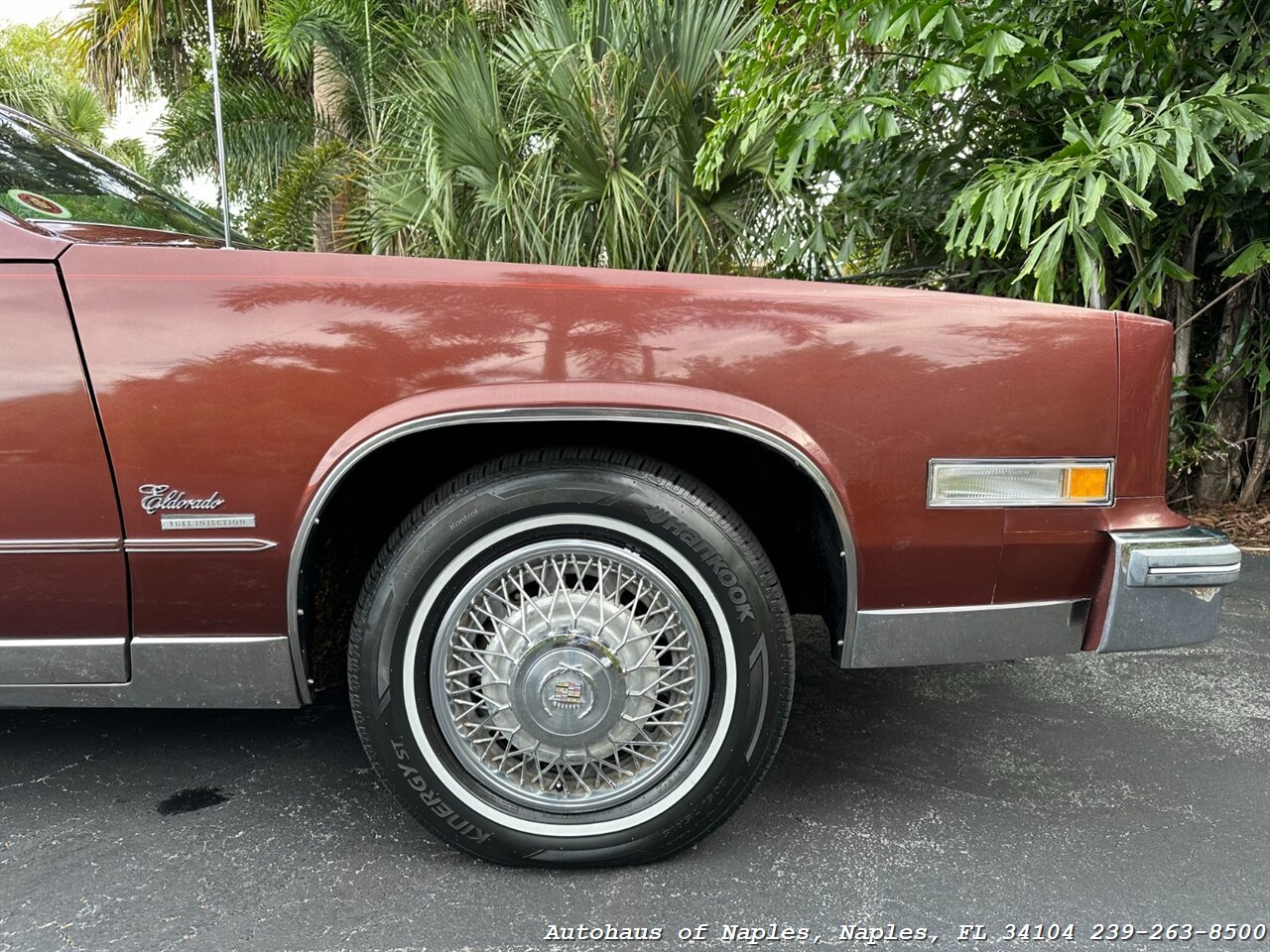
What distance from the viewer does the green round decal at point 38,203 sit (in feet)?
5.71

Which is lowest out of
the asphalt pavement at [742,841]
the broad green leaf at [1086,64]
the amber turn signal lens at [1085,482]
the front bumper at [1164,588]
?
the asphalt pavement at [742,841]

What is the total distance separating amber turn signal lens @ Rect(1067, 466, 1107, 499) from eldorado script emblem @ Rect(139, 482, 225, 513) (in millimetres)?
1693

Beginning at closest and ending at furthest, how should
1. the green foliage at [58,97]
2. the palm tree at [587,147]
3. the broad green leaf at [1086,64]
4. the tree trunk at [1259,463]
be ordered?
1. the broad green leaf at [1086,64]
2. the palm tree at [587,147]
3. the tree trunk at [1259,463]
4. the green foliage at [58,97]

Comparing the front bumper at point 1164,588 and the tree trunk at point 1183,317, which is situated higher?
the tree trunk at point 1183,317

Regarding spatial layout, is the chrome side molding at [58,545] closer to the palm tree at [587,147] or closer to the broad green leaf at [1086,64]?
the palm tree at [587,147]

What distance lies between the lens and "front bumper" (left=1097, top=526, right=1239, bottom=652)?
5.39 ft

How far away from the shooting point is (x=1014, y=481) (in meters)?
1.65

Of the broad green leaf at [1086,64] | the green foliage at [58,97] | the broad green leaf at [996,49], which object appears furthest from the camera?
the green foliage at [58,97]

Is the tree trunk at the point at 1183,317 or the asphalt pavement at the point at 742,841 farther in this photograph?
the tree trunk at the point at 1183,317

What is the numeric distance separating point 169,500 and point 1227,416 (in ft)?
17.3

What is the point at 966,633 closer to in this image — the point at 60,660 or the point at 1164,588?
the point at 1164,588

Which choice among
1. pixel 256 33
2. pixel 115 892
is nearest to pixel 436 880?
pixel 115 892

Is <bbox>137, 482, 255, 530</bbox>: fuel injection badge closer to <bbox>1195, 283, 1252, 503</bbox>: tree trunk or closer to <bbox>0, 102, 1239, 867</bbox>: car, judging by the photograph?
<bbox>0, 102, 1239, 867</bbox>: car

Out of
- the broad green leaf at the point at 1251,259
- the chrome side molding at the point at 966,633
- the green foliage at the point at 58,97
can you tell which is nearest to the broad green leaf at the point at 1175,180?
the broad green leaf at the point at 1251,259
